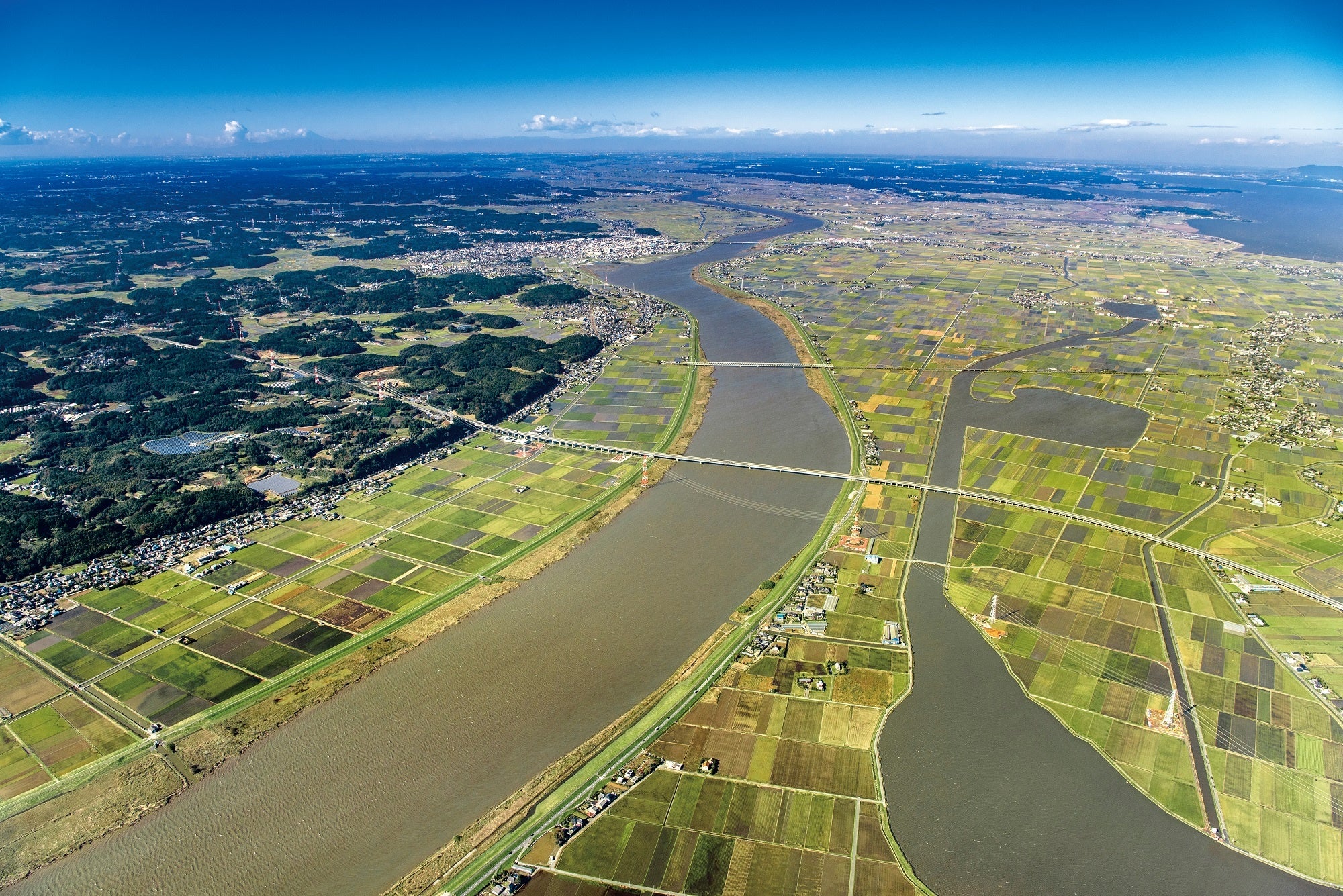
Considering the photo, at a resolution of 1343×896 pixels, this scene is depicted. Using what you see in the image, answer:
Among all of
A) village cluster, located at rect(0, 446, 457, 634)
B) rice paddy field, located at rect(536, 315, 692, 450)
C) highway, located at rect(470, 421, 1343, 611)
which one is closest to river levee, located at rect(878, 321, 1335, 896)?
highway, located at rect(470, 421, 1343, 611)

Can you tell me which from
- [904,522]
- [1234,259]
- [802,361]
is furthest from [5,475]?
[1234,259]

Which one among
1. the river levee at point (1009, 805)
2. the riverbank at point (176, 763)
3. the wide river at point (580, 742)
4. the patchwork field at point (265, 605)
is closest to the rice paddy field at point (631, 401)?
the patchwork field at point (265, 605)

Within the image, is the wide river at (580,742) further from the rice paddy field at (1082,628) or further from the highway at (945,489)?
the highway at (945,489)

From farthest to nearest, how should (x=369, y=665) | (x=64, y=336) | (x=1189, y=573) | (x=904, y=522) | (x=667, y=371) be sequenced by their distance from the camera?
(x=64, y=336) < (x=667, y=371) < (x=904, y=522) < (x=1189, y=573) < (x=369, y=665)

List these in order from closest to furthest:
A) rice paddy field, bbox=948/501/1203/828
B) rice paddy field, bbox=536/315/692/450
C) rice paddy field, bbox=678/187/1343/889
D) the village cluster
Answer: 1. rice paddy field, bbox=678/187/1343/889
2. rice paddy field, bbox=948/501/1203/828
3. the village cluster
4. rice paddy field, bbox=536/315/692/450

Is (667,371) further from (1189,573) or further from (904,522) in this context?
(1189,573)

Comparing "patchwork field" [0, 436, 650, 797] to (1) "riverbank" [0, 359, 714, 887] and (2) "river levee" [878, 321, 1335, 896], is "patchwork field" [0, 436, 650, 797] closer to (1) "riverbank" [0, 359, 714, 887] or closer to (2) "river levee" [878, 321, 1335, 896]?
(1) "riverbank" [0, 359, 714, 887]
